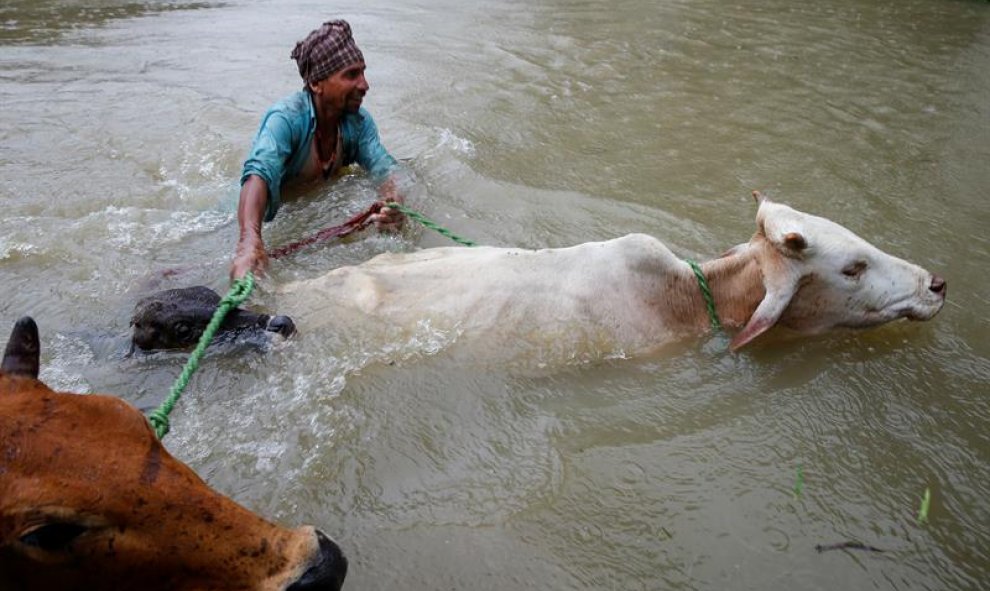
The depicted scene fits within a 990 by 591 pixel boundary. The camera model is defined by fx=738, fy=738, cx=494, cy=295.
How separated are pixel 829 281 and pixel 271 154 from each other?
3.19m

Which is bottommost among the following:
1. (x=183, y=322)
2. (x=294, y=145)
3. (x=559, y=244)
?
(x=559, y=244)

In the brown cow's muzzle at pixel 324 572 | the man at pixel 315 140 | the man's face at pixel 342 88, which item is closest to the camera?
the brown cow's muzzle at pixel 324 572

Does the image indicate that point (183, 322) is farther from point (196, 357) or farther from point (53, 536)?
point (53, 536)

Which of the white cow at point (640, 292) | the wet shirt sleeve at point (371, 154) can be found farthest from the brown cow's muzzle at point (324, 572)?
the wet shirt sleeve at point (371, 154)

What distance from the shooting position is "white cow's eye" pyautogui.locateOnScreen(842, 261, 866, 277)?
3414 mm

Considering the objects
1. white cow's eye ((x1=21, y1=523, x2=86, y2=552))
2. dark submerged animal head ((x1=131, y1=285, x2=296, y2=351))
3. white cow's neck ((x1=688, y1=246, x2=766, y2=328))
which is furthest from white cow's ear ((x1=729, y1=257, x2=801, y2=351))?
white cow's eye ((x1=21, y1=523, x2=86, y2=552))

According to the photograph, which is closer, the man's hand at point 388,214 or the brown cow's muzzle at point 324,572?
the brown cow's muzzle at point 324,572

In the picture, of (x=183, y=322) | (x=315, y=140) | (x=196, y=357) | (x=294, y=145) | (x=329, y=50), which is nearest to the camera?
(x=196, y=357)

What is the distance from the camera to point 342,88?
4.75 m

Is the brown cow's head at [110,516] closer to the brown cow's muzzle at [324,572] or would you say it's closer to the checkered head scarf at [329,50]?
the brown cow's muzzle at [324,572]

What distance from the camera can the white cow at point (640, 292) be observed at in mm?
3404

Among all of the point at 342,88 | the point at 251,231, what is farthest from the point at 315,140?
the point at 251,231

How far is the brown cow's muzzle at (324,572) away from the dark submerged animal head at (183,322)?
5.43 feet

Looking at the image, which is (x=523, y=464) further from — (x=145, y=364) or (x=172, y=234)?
(x=172, y=234)
